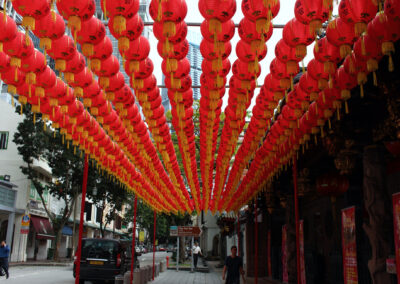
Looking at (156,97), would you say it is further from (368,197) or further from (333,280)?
(333,280)

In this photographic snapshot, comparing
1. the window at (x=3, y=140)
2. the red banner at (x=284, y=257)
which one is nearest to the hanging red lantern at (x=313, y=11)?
the red banner at (x=284, y=257)

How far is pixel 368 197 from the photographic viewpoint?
7.25m

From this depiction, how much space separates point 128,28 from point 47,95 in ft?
8.56

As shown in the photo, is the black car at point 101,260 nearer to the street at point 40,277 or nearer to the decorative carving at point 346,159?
the street at point 40,277

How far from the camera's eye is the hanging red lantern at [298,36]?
194 inches

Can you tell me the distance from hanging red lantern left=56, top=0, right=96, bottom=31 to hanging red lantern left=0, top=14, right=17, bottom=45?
711 mm

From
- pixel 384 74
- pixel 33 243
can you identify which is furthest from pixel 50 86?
pixel 33 243

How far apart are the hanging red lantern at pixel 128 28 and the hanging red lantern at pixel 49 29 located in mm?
653

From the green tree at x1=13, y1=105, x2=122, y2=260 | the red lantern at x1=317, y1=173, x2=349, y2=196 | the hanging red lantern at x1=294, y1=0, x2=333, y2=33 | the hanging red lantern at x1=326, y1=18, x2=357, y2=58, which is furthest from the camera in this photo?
the green tree at x1=13, y1=105, x2=122, y2=260

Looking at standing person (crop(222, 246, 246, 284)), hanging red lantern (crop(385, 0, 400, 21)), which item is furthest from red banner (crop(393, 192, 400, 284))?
standing person (crop(222, 246, 246, 284))

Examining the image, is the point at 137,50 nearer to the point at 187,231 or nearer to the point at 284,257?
the point at 284,257

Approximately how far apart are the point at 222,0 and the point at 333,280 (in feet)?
32.3

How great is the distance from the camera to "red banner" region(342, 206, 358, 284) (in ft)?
27.3

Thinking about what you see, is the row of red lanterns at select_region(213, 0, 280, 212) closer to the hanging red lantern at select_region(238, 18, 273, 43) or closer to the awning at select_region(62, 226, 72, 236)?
the hanging red lantern at select_region(238, 18, 273, 43)
